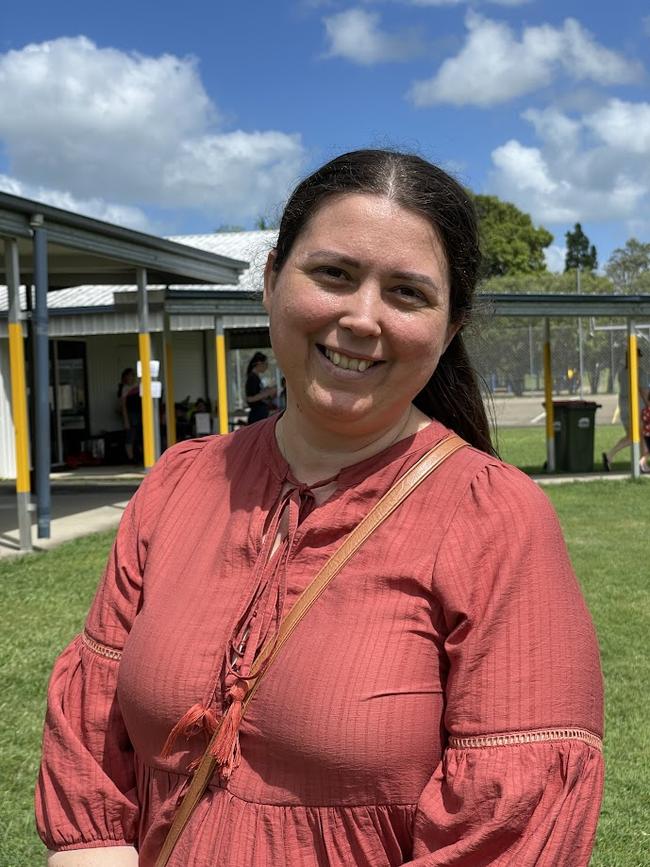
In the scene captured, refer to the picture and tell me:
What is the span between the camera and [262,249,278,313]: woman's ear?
1.83m

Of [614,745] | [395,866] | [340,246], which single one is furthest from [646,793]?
[340,246]

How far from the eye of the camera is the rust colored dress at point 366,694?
4.59 feet

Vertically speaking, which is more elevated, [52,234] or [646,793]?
[52,234]

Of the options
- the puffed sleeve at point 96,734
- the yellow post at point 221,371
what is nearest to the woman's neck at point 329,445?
the puffed sleeve at point 96,734

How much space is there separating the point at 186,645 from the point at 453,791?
1.65ft

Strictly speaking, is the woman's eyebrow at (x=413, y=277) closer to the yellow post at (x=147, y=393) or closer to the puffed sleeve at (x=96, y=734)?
the puffed sleeve at (x=96, y=734)

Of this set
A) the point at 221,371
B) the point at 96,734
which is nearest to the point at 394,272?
the point at 96,734

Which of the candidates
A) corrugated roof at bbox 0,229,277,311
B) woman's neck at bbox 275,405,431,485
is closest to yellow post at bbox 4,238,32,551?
corrugated roof at bbox 0,229,277,311

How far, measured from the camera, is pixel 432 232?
1663mm

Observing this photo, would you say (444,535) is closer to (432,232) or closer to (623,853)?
(432,232)

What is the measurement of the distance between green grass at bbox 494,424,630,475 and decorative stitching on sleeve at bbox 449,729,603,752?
1192 cm

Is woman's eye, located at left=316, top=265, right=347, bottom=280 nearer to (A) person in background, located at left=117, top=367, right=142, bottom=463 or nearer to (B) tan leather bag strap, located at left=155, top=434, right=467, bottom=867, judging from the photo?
(B) tan leather bag strap, located at left=155, top=434, right=467, bottom=867

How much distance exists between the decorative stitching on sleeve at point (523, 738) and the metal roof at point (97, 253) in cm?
832

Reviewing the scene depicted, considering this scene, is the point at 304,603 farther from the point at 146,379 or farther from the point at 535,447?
the point at 535,447
